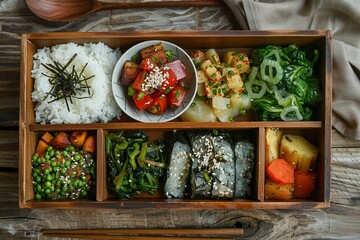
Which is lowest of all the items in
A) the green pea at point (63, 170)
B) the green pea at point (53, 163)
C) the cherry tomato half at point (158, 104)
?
the green pea at point (63, 170)

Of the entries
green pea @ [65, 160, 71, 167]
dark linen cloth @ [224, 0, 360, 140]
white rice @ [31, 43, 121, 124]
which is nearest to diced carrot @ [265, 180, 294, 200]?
dark linen cloth @ [224, 0, 360, 140]

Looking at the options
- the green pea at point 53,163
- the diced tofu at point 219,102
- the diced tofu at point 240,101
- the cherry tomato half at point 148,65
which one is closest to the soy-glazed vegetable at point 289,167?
the diced tofu at point 240,101

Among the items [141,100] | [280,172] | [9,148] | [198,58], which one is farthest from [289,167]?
[9,148]

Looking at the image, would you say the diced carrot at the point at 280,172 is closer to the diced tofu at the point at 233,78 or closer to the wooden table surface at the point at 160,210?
the wooden table surface at the point at 160,210

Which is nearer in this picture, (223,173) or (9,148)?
(223,173)

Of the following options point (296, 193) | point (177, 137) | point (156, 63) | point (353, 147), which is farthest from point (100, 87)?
Result: point (353, 147)

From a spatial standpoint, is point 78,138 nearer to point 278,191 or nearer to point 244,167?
point 244,167
